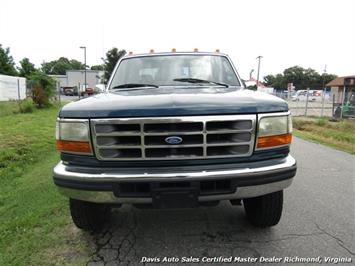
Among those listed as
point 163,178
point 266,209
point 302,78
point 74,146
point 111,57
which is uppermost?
point 111,57

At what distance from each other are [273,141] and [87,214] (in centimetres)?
188

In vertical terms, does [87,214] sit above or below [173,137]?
below

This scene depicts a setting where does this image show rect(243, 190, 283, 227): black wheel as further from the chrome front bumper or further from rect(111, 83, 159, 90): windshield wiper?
rect(111, 83, 159, 90): windshield wiper

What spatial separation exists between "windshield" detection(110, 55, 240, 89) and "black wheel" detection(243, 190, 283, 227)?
4.61 feet

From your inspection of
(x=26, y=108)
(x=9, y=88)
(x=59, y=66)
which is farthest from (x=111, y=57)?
(x=59, y=66)

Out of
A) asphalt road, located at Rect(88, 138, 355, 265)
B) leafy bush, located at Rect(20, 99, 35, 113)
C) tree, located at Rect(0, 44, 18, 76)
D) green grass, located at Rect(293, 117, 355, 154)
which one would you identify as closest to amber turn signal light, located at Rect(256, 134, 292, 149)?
asphalt road, located at Rect(88, 138, 355, 265)

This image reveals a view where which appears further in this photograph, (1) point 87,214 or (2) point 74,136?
(1) point 87,214

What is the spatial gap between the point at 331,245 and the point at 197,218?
1373 millimetres

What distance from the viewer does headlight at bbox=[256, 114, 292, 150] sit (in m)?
2.46

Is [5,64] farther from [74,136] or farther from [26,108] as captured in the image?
[74,136]

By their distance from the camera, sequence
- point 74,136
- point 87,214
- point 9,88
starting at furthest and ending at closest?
point 9,88 < point 87,214 < point 74,136

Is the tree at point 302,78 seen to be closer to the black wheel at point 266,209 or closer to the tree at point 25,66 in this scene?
the tree at point 25,66

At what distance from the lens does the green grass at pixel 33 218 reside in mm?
2736

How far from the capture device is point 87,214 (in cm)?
294
